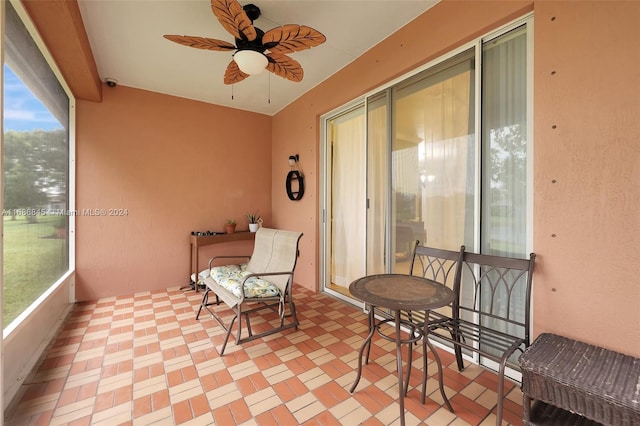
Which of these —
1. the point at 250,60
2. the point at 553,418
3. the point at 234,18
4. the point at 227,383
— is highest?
the point at 234,18

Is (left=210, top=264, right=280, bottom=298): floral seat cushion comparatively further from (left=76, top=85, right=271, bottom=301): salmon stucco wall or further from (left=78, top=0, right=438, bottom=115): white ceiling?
(left=78, top=0, right=438, bottom=115): white ceiling

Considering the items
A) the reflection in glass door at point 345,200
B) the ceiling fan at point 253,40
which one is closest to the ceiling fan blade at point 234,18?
the ceiling fan at point 253,40

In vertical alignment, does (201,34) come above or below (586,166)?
above

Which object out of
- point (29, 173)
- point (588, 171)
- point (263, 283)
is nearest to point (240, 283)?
point (263, 283)

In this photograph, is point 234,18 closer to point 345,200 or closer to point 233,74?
point 233,74

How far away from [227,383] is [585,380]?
197 cm

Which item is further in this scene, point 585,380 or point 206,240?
point 206,240

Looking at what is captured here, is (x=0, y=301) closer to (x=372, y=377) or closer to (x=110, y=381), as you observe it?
(x=110, y=381)

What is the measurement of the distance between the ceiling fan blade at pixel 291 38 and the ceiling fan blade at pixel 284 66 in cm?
11

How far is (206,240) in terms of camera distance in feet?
12.8

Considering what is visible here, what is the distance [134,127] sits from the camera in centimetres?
371

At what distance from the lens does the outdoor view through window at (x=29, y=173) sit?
1.85m

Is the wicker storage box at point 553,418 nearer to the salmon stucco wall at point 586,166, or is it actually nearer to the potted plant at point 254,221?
the salmon stucco wall at point 586,166

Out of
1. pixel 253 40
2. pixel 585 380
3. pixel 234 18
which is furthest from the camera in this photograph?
pixel 253 40
